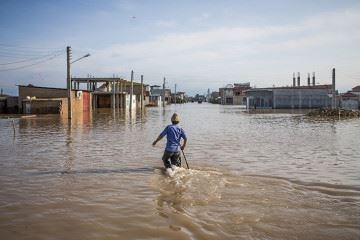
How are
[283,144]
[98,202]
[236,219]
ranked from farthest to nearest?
[283,144], [98,202], [236,219]

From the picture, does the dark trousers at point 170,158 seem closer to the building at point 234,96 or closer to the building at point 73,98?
the building at point 73,98

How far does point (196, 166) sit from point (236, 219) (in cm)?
497

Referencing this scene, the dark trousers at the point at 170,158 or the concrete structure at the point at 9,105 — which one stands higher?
the concrete structure at the point at 9,105

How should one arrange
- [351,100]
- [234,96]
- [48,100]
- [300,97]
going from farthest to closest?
[234,96]
[300,97]
[351,100]
[48,100]

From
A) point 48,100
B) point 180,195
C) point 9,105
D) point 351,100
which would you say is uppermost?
point 351,100

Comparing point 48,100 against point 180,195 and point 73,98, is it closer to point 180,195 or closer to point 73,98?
point 73,98

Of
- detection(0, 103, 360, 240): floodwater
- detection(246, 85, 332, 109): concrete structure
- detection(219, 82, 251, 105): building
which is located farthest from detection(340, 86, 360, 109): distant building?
detection(0, 103, 360, 240): floodwater

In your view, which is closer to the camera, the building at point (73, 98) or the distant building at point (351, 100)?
the building at point (73, 98)

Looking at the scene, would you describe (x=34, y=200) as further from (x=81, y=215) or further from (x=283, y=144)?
(x=283, y=144)

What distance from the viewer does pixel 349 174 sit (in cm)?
954

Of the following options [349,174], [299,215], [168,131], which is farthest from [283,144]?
[299,215]

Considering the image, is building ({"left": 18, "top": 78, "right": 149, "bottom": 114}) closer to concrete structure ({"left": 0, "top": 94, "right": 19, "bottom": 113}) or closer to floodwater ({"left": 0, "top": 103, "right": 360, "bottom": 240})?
concrete structure ({"left": 0, "top": 94, "right": 19, "bottom": 113})

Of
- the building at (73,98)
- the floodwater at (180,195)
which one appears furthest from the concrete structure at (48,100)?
the floodwater at (180,195)

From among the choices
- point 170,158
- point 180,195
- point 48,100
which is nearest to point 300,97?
point 48,100
